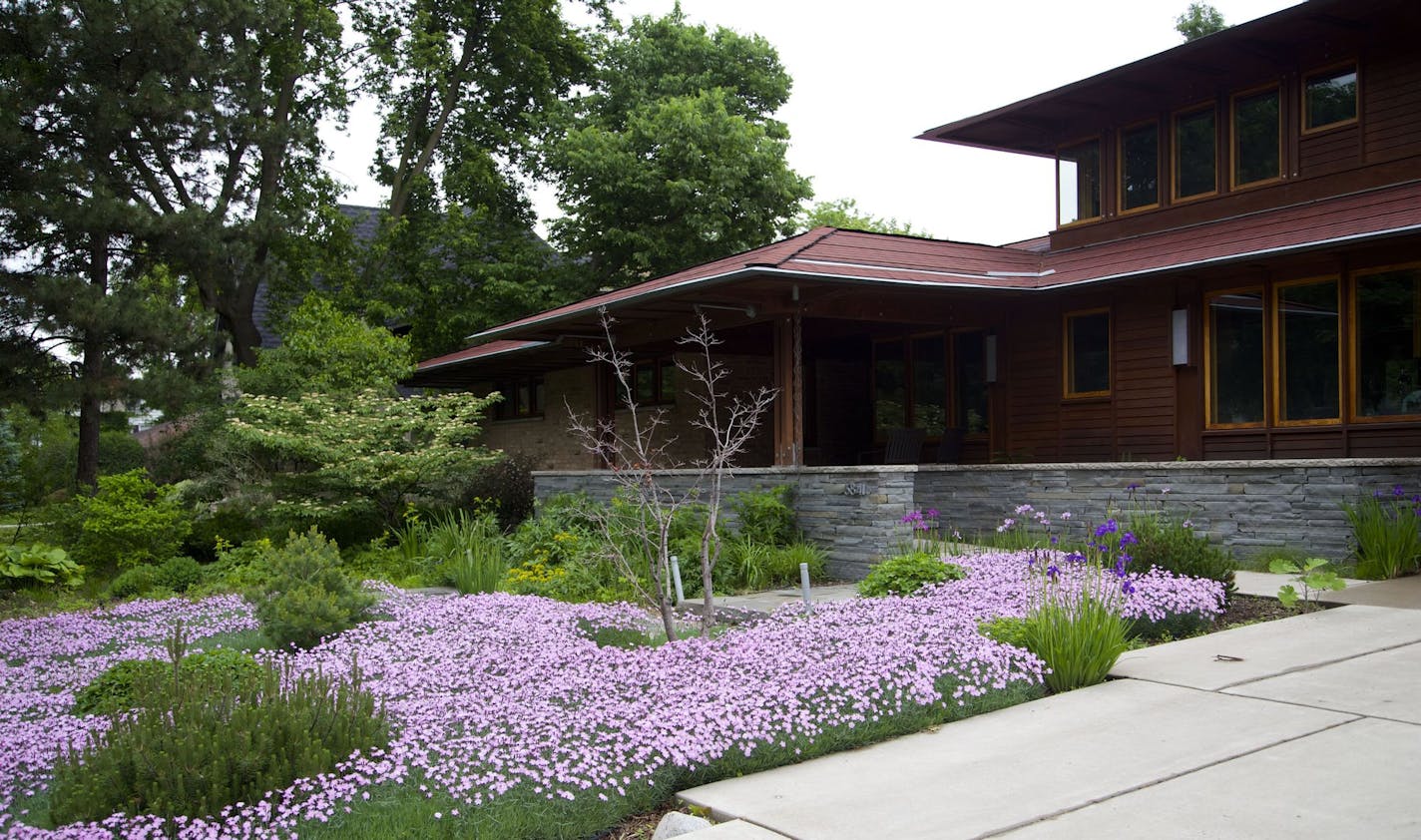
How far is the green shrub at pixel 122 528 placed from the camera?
1212 cm

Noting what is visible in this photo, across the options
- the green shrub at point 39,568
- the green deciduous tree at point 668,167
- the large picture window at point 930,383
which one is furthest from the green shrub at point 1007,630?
the green deciduous tree at point 668,167

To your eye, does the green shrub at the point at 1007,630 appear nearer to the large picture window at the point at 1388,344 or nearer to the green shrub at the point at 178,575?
the large picture window at the point at 1388,344

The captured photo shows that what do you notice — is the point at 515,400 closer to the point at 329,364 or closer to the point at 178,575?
the point at 329,364

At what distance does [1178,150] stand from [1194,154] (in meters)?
0.24

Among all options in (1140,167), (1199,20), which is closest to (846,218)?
(1199,20)

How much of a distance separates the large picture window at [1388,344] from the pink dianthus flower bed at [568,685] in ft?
16.2

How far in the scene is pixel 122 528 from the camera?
12086 mm

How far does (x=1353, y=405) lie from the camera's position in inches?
439

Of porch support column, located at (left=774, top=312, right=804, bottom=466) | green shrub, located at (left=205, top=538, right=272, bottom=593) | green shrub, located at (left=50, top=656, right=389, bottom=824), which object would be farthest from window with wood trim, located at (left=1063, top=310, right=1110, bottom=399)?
green shrub, located at (left=50, top=656, right=389, bottom=824)

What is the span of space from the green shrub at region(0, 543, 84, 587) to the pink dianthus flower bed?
3168mm

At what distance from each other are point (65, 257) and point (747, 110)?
15.8 meters

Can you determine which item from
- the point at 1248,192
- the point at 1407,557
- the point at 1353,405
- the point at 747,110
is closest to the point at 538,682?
the point at 1407,557

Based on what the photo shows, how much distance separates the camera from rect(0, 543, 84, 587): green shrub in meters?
10.9

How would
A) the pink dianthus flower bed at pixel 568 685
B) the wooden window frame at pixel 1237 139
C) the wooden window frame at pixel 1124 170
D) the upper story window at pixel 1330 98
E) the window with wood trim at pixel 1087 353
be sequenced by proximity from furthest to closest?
the wooden window frame at pixel 1124 170
the window with wood trim at pixel 1087 353
the wooden window frame at pixel 1237 139
the upper story window at pixel 1330 98
the pink dianthus flower bed at pixel 568 685
